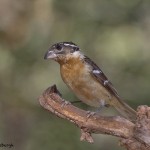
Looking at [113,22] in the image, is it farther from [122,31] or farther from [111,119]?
[111,119]

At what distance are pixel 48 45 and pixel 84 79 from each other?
248 centimetres

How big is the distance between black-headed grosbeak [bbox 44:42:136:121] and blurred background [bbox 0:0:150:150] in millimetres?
1901

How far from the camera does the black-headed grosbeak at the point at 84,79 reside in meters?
6.64

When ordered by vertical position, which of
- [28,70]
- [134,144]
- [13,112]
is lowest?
[13,112]

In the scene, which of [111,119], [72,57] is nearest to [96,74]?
[72,57]

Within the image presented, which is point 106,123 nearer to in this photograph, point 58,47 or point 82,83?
point 82,83

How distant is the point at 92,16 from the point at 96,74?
2.44 meters

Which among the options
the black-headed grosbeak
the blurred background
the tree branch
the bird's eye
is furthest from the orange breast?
the blurred background

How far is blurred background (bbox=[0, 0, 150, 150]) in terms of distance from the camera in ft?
29.1

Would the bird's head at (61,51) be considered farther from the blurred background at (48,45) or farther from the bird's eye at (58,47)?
the blurred background at (48,45)

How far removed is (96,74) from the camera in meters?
6.82

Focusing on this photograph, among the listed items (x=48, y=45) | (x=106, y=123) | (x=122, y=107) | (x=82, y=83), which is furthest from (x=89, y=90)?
(x=48, y=45)

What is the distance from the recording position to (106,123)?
5.46 metres

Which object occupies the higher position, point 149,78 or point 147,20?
point 147,20
